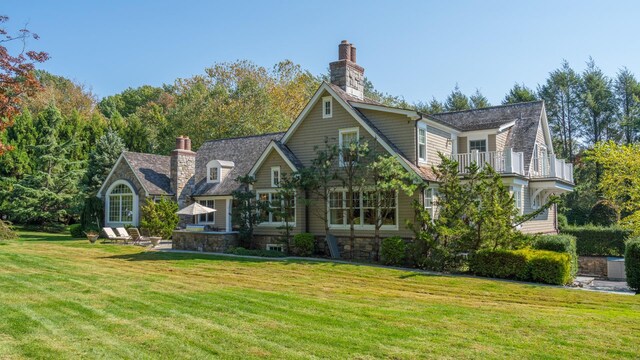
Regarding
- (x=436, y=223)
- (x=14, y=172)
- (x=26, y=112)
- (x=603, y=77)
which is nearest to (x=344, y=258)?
(x=436, y=223)

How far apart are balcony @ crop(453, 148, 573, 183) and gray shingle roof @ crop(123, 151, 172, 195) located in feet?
53.6

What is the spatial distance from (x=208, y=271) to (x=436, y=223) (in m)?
7.39

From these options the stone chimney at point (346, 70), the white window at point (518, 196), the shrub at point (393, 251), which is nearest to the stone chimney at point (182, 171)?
the stone chimney at point (346, 70)

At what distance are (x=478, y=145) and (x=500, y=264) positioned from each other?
341 inches

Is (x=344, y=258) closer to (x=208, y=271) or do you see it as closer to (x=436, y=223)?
(x=436, y=223)

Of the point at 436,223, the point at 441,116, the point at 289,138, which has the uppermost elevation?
the point at 441,116

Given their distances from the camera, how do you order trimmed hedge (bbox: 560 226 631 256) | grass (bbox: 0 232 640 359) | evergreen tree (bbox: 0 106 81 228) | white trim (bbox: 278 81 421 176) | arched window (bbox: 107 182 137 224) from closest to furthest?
1. grass (bbox: 0 232 640 359)
2. white trim (bbox: 278 81 421 176)
3. trimmed hedge (bbox: 560 226 631 256)
4. arched window (bbox: 107 182 137 224)
5. evergreen tree (bbox: 0 106 81 228)

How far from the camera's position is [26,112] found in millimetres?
37969

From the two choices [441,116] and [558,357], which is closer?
[558,357]

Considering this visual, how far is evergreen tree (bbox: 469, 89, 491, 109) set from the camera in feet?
156

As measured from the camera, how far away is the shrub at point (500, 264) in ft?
46.6

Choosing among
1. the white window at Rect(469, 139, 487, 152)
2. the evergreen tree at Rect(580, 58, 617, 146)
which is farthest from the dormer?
the evergreen tree at Rect(580, 58, 617, 146)

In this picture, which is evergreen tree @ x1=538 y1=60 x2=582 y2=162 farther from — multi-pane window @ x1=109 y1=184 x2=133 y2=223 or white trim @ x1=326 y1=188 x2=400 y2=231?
multi-pane window @ x1=109 y1=184 x2=133 y2=223

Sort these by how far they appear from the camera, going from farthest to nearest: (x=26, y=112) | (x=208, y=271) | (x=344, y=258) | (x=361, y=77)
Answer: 1. (x=26, y=112)
2. (x=361, y=77)
3. (x=344, y=258)
4. (x=208, y=271)
